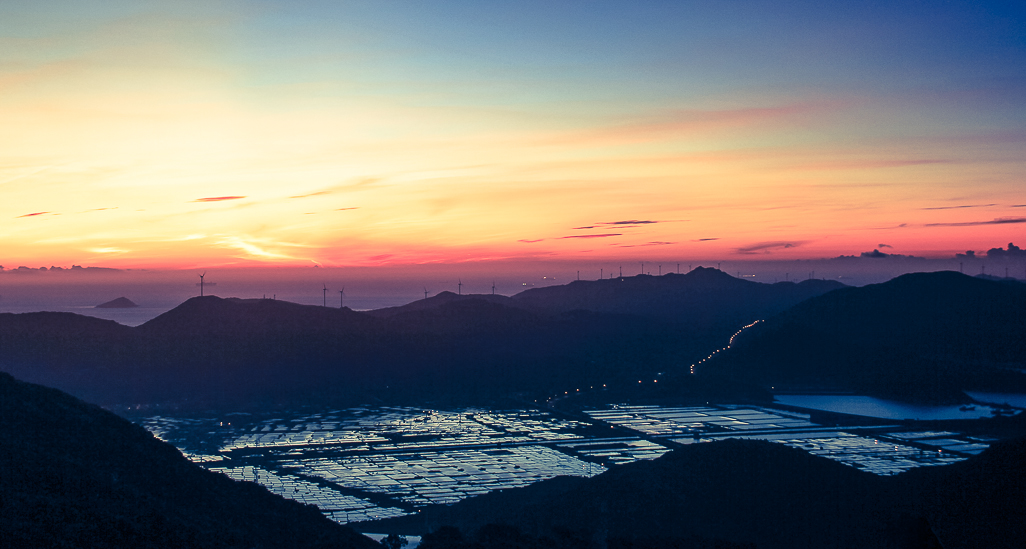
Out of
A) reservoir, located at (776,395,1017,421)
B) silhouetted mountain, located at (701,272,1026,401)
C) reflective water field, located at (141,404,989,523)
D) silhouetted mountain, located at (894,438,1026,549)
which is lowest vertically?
reflective water field, located at (141,404,989,523)

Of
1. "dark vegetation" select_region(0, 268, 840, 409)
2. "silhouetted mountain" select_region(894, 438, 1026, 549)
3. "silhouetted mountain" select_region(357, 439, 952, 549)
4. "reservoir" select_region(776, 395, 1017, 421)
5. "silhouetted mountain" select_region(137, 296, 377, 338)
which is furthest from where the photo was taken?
"silhouetted mountain" select_region(137, 296, 377, 338)

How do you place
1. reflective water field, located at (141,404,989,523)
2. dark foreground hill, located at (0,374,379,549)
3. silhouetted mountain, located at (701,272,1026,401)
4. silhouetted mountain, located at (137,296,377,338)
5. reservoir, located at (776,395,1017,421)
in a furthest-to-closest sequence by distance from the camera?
1. silhouetted mountain, located at (137,296,377,338)
2. silhouetted mountain, located at (701,272,1026,401)
3. reservoir, located at (776,395,1017,421)
4. reflective water field, located at (141,404,989,523)
5. dark foreground hill, located at (0,374,379,549)

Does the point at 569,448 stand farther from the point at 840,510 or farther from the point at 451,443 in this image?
the point at 840,510

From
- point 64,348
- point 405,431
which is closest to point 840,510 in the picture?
point 405,431

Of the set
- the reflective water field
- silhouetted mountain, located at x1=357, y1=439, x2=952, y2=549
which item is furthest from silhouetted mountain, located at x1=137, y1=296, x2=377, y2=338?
silhouetted mountain, located at x1=357, y1=439, x2=952, y2=549

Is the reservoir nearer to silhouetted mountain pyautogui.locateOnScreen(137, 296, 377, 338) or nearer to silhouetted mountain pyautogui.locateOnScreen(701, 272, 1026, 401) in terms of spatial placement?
silhouetted mountain pyautogui.locateOnScreen(701, 272, 1026, 401)

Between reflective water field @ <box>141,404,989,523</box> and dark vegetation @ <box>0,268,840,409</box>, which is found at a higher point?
dark vegetation @ <box>0,268,840,409</box>

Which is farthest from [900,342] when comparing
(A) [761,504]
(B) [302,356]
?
(A) [761,504]
